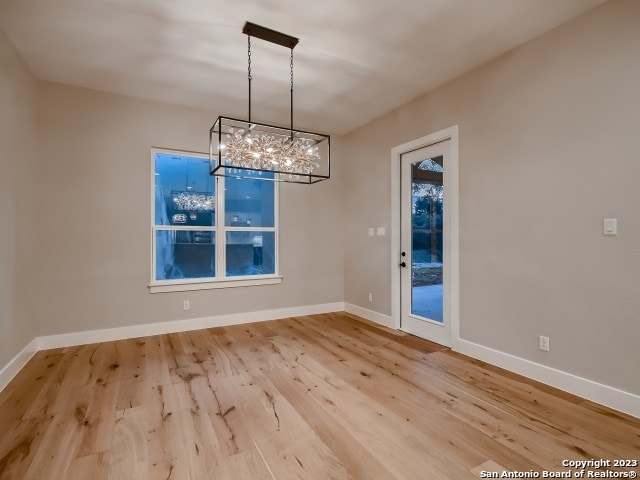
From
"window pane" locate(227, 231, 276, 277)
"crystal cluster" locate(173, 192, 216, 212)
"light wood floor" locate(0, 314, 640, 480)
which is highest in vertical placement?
"crystal cluster" locate(173, 192, 216, 212)

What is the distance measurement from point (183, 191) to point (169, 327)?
1795 millimetres

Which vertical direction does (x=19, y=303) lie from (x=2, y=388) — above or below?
above

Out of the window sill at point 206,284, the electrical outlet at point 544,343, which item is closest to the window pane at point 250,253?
the window sill at point 206,284

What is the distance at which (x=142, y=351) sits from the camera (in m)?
3.52

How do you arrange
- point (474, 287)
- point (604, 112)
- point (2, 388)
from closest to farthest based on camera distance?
point (604, 112) → point (2, 388) → point (474, 287)

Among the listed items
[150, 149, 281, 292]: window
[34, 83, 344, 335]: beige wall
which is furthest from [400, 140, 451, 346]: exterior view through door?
[34, 83, 344, 335]: beige wall

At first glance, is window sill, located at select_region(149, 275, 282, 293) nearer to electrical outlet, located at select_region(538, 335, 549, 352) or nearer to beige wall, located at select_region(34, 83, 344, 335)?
beige wall, located at select_region(34, 83, 344, 335)

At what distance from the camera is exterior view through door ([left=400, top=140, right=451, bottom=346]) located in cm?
372

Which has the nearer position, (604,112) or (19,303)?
(604,112)

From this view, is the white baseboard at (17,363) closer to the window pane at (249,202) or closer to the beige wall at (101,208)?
the beige wall at (101,208)

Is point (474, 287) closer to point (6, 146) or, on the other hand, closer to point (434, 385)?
point (434, 385)

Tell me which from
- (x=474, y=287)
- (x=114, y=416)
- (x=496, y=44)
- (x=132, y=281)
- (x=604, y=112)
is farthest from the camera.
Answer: (x=132, y=281)

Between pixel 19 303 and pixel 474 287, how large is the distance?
14.7 ft

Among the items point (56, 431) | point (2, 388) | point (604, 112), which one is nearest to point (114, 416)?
point (56, 431)
